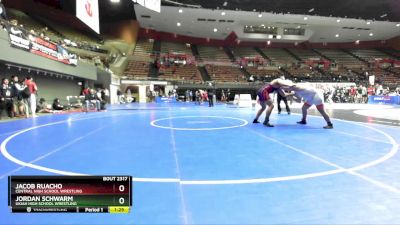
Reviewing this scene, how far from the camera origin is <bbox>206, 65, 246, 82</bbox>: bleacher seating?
37.8 metres

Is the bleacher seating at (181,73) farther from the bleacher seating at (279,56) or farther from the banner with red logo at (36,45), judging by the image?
the banner with red logo at (36,45)

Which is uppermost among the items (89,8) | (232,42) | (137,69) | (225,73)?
(232,42)

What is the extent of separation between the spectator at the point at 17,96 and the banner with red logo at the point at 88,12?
21.7 ft

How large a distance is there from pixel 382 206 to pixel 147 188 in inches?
87.9

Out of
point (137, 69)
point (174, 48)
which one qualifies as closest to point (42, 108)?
point (137, 69)

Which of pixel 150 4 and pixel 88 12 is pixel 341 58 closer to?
pixel 150 4

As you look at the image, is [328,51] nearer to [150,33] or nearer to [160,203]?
[150,33]

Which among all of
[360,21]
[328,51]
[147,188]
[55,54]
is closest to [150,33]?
[55,54]

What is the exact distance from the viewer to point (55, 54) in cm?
1677

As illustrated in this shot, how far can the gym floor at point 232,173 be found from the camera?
7.43 ft

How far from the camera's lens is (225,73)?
39469 millimetres

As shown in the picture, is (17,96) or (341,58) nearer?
(17,96)

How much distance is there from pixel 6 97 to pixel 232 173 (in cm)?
1292

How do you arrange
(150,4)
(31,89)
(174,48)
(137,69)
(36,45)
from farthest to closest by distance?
1. (174,48)
2. (137,69)
3. (36,45)
4. (31,89)
5. (150,4)
